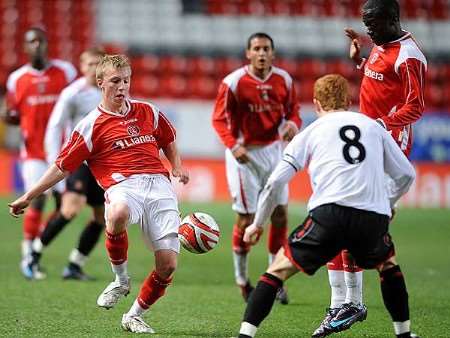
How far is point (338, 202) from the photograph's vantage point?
18.2ft

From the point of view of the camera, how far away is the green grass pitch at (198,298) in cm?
691

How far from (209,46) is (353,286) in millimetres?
15761

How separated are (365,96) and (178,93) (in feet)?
45.3

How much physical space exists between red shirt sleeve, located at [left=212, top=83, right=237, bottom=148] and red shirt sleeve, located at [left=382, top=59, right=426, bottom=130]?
2.08 meters

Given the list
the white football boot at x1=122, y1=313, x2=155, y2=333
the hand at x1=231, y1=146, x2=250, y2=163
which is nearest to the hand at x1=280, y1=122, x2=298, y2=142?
the hand at x1=231, y1=146, x2=250, y2=163

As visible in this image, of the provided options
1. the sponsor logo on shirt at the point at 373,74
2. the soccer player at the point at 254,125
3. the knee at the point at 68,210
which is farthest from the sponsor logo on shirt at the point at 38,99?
the sponsor logo on shirt at the point at 373,74

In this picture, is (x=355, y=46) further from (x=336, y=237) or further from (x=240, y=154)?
(x=336, y=237)

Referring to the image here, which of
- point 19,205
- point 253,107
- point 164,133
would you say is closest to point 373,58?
point 164,133

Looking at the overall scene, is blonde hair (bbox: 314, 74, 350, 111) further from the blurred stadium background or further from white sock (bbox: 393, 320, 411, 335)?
the blurred stadium background

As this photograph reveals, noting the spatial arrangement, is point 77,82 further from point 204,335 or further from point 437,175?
point 437,175

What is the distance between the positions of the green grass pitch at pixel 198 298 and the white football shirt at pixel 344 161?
1490 mm

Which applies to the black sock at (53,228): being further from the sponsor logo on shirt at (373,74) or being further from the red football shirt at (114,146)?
the sponsor logo on shirt at (373,74)

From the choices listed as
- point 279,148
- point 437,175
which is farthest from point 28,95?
point 437,175

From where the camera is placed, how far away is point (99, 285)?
9234mm
